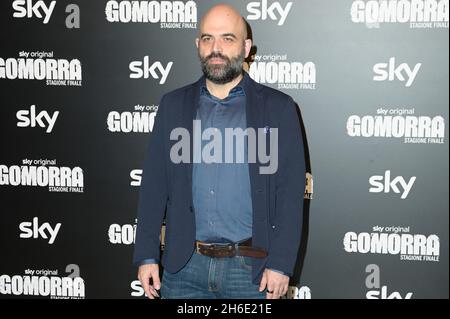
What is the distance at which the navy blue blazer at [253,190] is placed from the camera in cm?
231

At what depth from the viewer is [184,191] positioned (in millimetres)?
2371

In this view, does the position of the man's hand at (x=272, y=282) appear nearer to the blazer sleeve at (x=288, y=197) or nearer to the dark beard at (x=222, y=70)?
the blazer sleeve at (x=288, y=197)

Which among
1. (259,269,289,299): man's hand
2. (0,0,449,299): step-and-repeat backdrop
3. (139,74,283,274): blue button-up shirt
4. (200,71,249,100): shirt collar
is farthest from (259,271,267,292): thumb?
(0,0,449,299): step-and-repeat backdrop

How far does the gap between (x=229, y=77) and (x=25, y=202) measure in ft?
6.44

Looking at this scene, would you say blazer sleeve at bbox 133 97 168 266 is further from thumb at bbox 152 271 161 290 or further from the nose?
the nose

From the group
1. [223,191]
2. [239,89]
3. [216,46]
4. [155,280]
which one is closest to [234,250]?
[223,191]

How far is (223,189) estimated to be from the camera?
231cm

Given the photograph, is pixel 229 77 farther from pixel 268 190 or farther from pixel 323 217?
pixel 323 217

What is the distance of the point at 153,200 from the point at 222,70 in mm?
686

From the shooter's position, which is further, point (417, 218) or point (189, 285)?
point (417, 218)

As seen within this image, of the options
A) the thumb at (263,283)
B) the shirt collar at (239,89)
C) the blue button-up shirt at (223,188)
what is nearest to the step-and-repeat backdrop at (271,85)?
the shirt collar at (239,89)

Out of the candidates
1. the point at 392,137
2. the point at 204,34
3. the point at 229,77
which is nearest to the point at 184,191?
the point at 229,77

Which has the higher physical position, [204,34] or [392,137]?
[204,34]

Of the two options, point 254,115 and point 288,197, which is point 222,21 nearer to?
point 254,115
